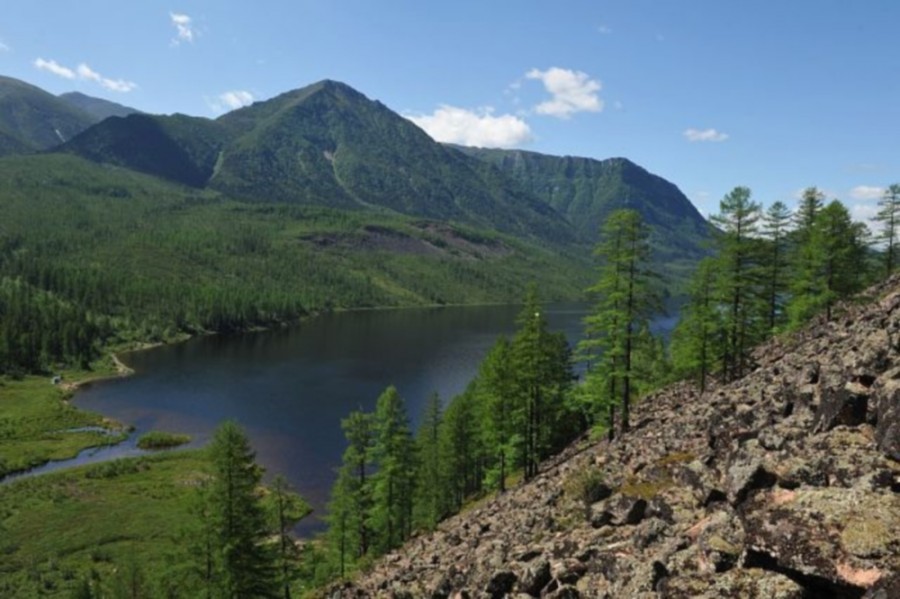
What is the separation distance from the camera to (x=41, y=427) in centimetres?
11769

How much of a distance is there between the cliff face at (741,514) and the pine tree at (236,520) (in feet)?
36.3

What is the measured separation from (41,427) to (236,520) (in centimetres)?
10324

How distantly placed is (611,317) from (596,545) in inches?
974

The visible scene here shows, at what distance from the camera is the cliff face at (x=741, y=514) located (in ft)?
36.9

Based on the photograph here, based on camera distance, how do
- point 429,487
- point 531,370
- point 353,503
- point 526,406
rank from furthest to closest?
point 429,487, point 353,503, point 526,406, point 531,370

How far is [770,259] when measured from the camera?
170ft

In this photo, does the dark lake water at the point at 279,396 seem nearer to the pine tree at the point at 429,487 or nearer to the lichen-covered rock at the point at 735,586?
the pine tree at the point at 429,487

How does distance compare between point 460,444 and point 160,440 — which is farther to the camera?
point 160,440

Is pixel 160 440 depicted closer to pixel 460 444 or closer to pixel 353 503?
pixel 460 444

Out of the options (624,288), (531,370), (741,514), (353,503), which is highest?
(624,288)

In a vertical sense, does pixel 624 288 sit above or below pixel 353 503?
above

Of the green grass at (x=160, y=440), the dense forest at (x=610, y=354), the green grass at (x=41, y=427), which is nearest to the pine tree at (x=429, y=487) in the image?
the dense forest at (x=610, y=354)

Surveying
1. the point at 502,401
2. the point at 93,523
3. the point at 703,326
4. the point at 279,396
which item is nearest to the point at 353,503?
the point at 502,401

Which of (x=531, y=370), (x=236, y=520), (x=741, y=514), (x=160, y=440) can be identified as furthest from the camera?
(x=160, y=440)
